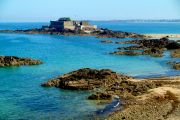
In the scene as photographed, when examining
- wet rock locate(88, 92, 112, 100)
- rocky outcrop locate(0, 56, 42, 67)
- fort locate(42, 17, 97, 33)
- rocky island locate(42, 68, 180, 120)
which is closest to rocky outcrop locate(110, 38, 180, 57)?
rocky outcrop locate(0, 56, 42, 67)

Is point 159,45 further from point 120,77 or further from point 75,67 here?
point 120,77

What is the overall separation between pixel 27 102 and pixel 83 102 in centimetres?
418

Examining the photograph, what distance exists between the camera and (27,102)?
1174 inches

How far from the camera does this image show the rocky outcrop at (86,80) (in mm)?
34719

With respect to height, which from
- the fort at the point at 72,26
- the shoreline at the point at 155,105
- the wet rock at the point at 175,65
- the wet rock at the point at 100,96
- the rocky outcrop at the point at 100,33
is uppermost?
the shoreline at the point at 155,105

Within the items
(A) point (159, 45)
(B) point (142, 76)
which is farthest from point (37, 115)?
(A) point (159, 45)

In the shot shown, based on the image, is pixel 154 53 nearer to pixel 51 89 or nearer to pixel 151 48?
pixel 151 48

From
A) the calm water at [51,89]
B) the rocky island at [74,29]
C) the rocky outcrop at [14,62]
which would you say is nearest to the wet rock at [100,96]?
the calm water at [51,89]

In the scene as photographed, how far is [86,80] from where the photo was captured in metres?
36.1

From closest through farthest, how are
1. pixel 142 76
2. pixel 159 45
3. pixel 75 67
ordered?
pixel 142 76 < pixel 75 67 < pixel 159 45

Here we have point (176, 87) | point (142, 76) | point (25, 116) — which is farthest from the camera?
point (142, 76)

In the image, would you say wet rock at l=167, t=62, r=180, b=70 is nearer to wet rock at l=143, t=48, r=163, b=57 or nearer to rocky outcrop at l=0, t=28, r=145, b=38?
wet rock at l=143, t=48, r=163, b=57

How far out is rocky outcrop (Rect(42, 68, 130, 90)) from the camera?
34719mm

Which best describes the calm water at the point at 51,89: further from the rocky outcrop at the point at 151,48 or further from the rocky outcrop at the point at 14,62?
the rocky outcrop at the point at 151,48
